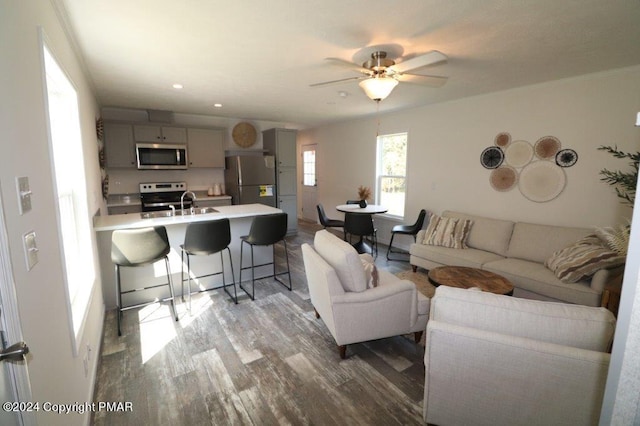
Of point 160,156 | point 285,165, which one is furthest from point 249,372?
point 285,165

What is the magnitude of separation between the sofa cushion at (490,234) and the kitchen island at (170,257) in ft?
9.03

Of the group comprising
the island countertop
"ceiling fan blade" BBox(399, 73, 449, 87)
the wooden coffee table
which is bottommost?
the wooden coffee table

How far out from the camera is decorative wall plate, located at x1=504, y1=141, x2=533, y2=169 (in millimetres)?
3623

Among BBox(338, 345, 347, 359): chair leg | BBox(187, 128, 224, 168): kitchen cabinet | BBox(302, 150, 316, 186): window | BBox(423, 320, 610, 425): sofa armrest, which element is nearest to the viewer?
BBox(423, 320, 610, 425): sofa armrest

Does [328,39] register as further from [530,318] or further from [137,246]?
[137,246]

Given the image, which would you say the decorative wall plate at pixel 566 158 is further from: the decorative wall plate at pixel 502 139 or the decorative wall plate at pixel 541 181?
the decorative wall plate at pixel 502 139

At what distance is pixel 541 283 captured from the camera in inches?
113

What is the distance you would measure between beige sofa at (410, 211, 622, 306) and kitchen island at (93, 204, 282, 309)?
2.37 metres

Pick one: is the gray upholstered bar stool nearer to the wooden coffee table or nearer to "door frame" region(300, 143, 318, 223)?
the wooden coffee table

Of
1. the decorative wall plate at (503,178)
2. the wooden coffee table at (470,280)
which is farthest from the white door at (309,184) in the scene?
the wooden coffee table at (470,280)

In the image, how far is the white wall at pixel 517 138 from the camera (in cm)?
300

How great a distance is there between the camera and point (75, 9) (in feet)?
5.96

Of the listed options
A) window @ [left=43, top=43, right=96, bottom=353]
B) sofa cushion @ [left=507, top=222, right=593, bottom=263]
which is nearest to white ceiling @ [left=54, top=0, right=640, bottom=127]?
Answer: window @ [left=43, top=43, right=96, bottom=353]

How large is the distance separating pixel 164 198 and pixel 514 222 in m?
5.66
